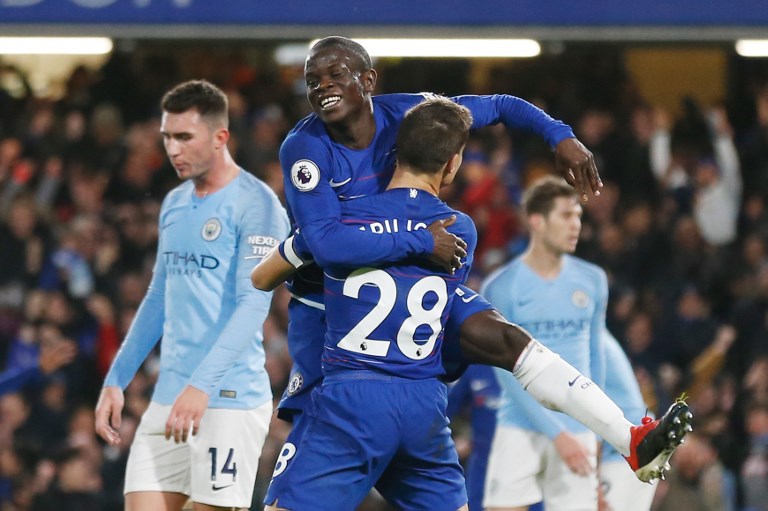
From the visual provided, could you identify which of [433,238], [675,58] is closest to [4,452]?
[433,238]

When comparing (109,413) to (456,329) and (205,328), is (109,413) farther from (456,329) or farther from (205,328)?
(456,329)

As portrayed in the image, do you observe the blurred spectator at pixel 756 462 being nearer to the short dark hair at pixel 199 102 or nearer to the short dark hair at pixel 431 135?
the short dark hair at pixel 199 102

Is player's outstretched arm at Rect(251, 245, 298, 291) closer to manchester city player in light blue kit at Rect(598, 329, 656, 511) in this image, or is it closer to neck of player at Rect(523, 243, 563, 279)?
neck of player at Rect(523, 243, 563, 279)

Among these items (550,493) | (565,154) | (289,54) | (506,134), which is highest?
(289,54)

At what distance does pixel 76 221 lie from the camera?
11320 mm

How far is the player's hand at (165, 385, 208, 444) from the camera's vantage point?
5184 millimetres

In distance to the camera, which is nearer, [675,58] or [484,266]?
[484,266]

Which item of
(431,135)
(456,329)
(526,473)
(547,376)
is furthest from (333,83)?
(526,473)

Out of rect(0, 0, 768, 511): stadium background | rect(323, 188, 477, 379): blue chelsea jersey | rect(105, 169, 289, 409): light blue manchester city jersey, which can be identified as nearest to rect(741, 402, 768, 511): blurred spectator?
rect(0, 0, 768, 511): stadium background

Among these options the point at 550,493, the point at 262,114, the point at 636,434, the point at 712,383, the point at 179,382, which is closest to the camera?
the point at 636,434

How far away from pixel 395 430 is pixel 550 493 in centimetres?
274

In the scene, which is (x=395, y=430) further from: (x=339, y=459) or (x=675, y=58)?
(x=675, y=58)

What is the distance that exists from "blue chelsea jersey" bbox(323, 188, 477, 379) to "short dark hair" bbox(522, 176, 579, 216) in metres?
2.63

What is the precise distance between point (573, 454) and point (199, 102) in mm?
2517
